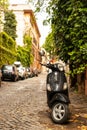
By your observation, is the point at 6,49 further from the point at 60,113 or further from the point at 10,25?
the point at 60,113

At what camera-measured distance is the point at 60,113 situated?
846 cm

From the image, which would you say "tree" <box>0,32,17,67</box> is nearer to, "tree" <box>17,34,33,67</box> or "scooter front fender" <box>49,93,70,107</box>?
"tree" <box>17,34,33,67</box>

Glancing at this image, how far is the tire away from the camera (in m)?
8.27

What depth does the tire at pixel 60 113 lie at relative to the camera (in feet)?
27.1

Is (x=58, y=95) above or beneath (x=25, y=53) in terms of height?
beneath

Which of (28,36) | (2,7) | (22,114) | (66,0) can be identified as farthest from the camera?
(28,36)

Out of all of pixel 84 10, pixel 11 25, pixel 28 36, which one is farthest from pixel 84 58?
pixel 28 36

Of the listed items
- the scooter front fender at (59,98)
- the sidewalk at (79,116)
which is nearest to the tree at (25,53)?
the sidewalk at (79,116)

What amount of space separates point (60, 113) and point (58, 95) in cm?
44

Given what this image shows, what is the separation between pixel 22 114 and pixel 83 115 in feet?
5.44

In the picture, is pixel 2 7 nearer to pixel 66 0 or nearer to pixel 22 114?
pixel 66 0

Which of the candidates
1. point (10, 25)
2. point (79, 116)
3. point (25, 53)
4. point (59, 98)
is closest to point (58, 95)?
point (59, 98)

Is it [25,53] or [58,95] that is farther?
[25,53]

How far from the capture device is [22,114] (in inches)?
374
